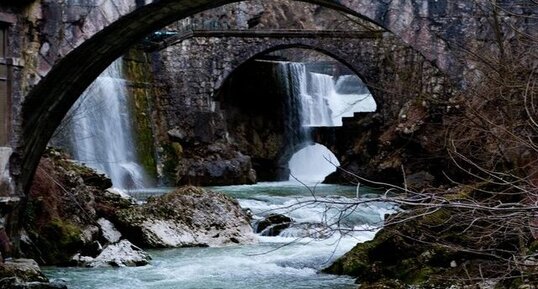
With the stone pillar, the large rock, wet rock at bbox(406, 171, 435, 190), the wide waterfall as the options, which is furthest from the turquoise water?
the wide waterfall

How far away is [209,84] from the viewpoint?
22109 millimetres

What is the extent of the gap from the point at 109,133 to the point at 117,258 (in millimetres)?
9563

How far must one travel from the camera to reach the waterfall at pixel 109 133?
Result: 17719 mm

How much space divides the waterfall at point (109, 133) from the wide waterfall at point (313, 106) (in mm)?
6737

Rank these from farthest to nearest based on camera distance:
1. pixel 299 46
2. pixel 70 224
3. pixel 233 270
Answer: pixel 299 46 < pixel 70 224 < pixel 233 270

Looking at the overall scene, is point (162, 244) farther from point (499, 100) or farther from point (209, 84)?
point (209, 84)

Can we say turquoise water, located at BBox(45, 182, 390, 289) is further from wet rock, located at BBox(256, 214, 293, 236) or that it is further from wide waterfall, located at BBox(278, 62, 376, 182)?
wide waterfall, located at BBox(278, 62, 376, 182)

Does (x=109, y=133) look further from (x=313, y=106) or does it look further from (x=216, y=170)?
(x=313, y=106)

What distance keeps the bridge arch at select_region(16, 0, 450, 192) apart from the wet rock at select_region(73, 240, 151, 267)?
1.19m

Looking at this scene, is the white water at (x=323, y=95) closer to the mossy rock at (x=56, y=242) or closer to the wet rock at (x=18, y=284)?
the mossy rock at (x=56, y=242)

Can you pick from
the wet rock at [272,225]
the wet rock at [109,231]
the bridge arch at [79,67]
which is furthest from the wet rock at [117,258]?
the wet rock at [272,225]

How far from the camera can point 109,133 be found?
18719mm

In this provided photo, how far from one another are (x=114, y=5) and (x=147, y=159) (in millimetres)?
12277

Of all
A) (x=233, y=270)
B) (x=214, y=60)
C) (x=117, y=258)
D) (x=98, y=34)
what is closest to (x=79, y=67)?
(x=98, y=34)
